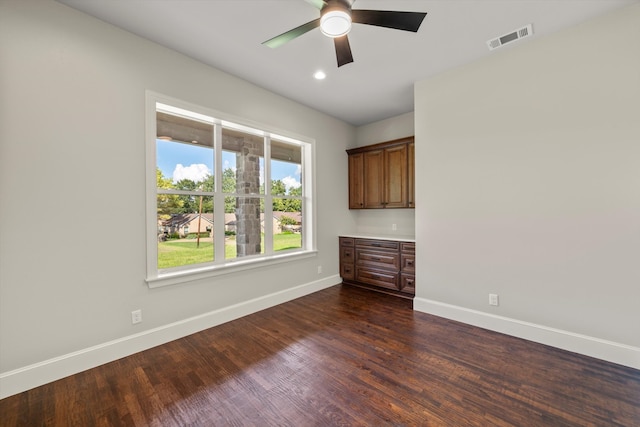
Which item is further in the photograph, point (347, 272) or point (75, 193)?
point (347, 272)

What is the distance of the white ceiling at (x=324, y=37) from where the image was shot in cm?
212

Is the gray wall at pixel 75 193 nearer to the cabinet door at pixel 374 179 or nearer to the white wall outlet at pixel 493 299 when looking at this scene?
the cabinet door at pixel 374 179

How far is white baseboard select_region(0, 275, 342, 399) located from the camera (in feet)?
6.29

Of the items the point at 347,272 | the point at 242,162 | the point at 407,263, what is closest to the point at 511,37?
A: the point at 407,263

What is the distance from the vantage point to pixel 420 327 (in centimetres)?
292

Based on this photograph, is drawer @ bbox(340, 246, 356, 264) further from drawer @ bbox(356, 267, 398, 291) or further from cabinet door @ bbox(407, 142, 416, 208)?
cabinet door @ bbox(407, 142, 416, 208)

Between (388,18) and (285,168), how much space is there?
2543mm

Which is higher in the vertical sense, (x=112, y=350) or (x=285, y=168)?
(x=285, y=168)

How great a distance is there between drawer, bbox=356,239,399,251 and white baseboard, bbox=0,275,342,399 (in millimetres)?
1693

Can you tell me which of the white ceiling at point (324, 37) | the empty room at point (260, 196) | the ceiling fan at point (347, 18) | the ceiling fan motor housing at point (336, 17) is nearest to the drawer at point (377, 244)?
the empty room at point (260, 196)

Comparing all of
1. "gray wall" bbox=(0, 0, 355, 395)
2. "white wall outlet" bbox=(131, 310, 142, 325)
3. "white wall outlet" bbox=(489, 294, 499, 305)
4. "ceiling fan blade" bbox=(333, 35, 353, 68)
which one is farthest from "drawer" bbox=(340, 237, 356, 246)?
"white wall outlet" bbox=(131, 310, 142, 325)

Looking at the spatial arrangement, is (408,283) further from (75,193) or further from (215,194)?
(75,193)

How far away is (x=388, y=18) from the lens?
1841 mm

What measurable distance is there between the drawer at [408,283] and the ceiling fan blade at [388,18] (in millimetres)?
2957
